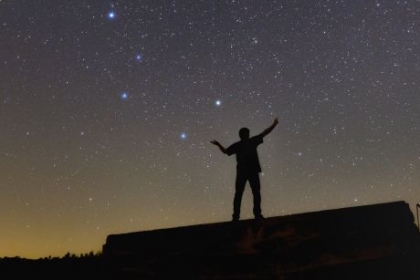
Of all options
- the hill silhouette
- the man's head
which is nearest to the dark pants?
the man's head

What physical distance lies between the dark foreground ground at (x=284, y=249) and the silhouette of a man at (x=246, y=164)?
2263 mm

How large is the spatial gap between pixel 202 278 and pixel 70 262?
24.8ft

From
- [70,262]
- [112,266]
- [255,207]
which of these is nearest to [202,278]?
[112,266]

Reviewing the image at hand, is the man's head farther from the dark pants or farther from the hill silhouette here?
the hill silhouette

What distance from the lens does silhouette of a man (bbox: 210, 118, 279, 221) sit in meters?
5.84

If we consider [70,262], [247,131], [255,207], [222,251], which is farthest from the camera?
[70,262]

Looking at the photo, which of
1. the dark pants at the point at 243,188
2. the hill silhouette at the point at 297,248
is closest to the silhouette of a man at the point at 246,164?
the dark pants at the point at 243,188

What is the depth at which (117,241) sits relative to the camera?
3.85m

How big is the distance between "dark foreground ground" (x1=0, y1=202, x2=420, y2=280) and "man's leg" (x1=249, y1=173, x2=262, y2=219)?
208cm

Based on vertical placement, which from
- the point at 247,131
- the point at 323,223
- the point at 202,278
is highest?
the point at 247,131

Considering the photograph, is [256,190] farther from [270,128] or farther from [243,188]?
[270,128]

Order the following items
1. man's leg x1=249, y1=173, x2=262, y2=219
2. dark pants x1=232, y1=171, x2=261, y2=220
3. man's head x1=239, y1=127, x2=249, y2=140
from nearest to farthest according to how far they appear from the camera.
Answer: man's leg x1=249, y1=173, x2=262, y2=219 < dark pants x1=232, y1=171, x2=261, y2=220 < man's head x1=239, y1=127, x2=249, y2=140

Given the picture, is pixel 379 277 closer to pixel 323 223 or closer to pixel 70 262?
pixel 323 223

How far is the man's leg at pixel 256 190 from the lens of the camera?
5.57 meters
